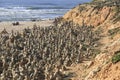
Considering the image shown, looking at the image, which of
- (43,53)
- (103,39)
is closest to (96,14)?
(103,39)

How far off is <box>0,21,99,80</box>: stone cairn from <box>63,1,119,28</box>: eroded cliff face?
7453mm

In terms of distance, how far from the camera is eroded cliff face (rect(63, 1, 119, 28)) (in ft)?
160

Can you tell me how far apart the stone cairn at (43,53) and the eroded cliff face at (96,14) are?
745cm

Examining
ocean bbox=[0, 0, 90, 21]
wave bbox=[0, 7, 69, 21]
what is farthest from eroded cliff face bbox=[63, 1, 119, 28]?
wave bbox=[0, 7, 69, 21]

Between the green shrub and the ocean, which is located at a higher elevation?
the green shrub

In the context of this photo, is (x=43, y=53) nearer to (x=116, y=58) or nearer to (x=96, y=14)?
(x=116, y=58)

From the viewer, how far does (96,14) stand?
168 feet

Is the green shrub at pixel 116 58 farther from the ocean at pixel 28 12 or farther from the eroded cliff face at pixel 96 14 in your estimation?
the ocean at pixel 28 12

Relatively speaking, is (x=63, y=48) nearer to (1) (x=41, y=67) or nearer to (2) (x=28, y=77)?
(1) (x=41, y=67)

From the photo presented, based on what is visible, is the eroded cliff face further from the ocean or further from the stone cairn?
the ocean

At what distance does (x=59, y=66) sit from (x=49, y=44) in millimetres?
6916

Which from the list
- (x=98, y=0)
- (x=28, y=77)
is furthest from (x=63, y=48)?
(x=98, y=0)

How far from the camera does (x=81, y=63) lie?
29109 mm

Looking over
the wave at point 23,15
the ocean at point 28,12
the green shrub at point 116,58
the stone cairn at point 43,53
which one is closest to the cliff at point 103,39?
the green shrub at point 116,58
